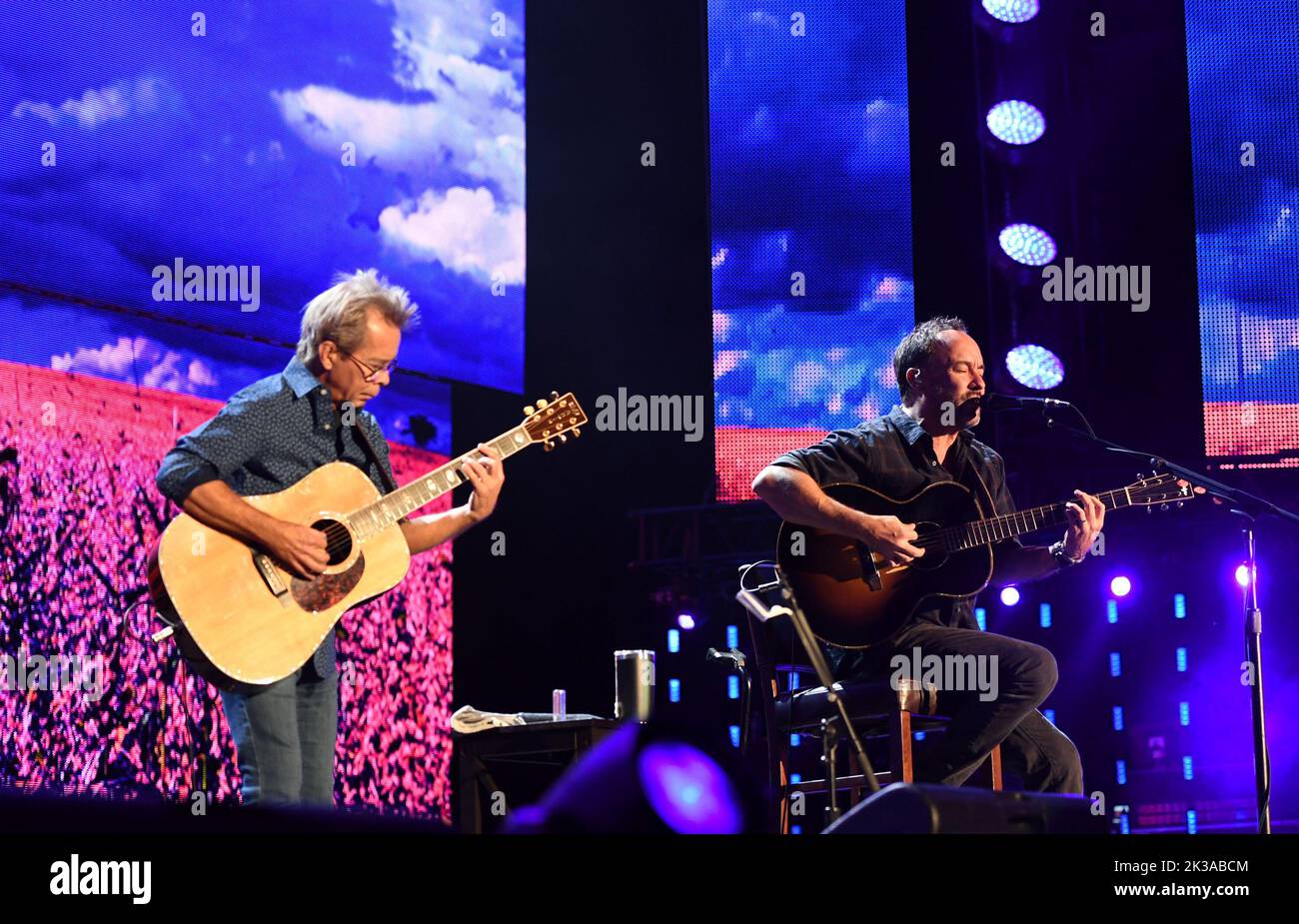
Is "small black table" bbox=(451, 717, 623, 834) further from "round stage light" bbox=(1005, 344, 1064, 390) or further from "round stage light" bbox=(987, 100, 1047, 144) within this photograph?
"round stage light" bbox=(987, 100, 1047, 144)

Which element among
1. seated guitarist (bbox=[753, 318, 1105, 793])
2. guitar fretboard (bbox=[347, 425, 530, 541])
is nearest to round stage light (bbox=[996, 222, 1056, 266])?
seated guitarist (bbox=[753, 318, 1105, 793])

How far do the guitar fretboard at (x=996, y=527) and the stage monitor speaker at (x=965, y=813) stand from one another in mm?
1484

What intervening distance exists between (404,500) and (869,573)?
146 centimetres

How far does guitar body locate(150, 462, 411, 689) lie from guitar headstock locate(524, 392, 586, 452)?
708 mm

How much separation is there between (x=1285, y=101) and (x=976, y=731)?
3919 mm

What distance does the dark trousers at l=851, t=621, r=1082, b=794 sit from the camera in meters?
4.05

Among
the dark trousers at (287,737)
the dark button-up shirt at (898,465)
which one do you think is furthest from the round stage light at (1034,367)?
the dark trousers at (287,737)

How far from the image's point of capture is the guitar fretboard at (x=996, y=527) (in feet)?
14.4

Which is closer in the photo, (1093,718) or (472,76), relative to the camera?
(1093,718)

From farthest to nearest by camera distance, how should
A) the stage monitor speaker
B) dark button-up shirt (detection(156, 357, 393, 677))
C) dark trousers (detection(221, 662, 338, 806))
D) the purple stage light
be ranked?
1. dark button-up shirt (detection(156, 357, 393, 677))
2. dark trousers (detection(221, 662, 338, 806))
3. the stage monitor speaker
4. the purple stage light

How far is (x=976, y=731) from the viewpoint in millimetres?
4051

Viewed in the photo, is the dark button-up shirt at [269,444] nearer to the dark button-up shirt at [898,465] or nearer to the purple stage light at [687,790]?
the dark button-up shirt at [898,465]
